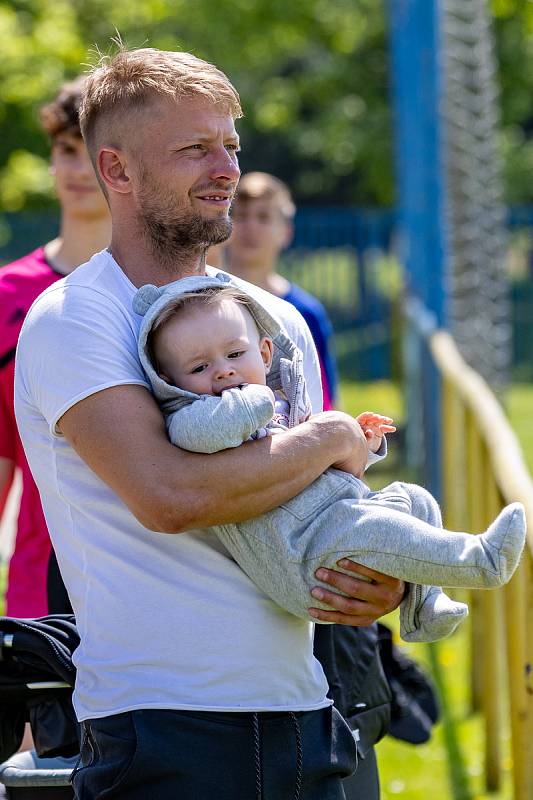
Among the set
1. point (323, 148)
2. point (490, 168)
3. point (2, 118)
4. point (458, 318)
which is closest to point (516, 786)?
point (458, 318)

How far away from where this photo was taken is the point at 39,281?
3.71 metres

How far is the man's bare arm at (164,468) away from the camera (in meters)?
2.30

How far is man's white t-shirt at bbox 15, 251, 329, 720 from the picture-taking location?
238 cm

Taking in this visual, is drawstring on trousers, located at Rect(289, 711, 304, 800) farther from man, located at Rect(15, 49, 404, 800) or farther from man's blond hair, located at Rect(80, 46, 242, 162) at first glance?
man's blond hair, located at Rect(80, 46, 242, 162)

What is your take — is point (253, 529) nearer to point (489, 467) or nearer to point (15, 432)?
point (15, 432)

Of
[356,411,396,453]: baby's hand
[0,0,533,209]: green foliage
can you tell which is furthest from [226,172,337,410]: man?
[0,0,533,209]: green foliage

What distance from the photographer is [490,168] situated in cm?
1140

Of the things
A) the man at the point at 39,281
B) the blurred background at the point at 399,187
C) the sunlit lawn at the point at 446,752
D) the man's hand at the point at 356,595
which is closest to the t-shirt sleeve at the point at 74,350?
the man's hand at the point at 356,595

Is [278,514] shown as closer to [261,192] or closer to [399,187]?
[261,192]

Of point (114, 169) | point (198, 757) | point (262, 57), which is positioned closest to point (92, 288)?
point (114, 169)

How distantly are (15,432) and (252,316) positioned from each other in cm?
131

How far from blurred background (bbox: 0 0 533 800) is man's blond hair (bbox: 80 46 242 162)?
0.40m

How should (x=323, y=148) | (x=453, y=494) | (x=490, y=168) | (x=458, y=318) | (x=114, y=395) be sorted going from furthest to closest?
(x=323, y=148)
(x=490, y=168)
(x=458, y=318)
(x=453, y=494)
(x=114, y=395)

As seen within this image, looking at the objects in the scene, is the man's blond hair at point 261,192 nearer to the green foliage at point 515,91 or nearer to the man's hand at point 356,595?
the man's hand at point 356,595
